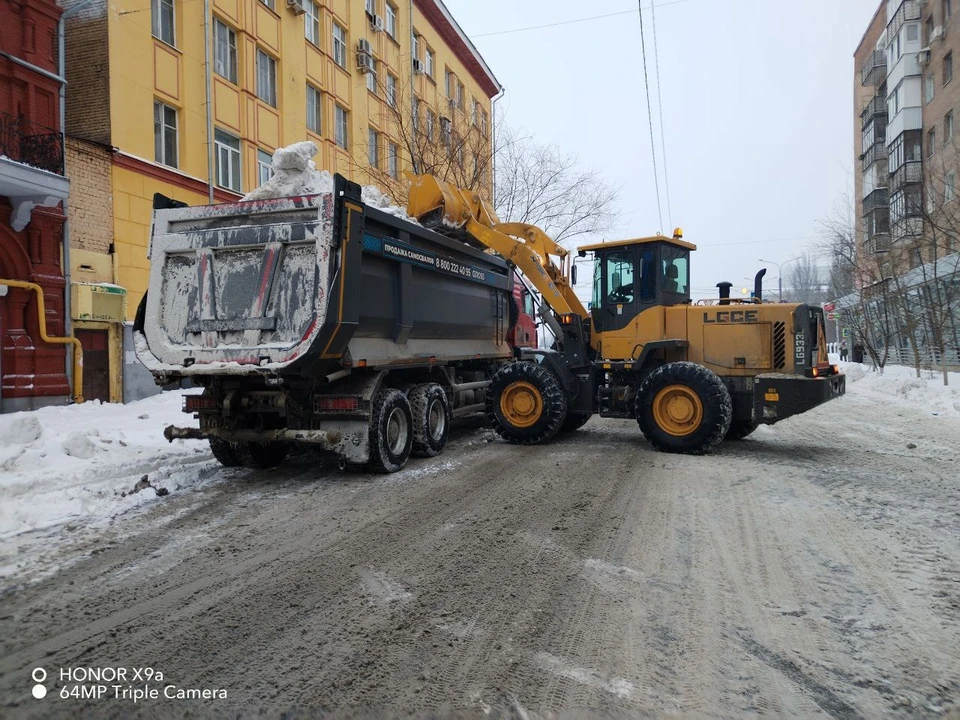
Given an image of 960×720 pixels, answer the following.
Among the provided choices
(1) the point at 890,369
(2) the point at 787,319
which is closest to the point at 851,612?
(2) the point at 787,319

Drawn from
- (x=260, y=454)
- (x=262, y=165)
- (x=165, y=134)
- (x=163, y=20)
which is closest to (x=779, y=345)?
(x=260, y=454)

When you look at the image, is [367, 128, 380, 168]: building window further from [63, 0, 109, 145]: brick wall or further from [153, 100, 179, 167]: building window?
[63, 0, 109, 145]: brick wall

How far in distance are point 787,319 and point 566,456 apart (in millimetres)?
3525

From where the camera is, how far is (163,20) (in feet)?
50.3

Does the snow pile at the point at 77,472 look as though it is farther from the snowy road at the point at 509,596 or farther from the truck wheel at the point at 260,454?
the truck wheel at the point at 260,454

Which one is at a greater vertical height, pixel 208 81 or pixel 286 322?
pixel 208 81

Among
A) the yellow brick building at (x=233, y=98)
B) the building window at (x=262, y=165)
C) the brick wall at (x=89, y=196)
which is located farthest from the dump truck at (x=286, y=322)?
the building window at (x=262, y=165)

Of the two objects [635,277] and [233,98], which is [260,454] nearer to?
[635,277]

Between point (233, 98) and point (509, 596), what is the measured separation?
681 inches

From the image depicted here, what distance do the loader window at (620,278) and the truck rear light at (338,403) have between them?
4.85m

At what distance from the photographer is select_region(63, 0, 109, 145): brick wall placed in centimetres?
1356

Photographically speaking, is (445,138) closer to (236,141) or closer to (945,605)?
(236,141)

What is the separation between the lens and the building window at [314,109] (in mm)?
20812

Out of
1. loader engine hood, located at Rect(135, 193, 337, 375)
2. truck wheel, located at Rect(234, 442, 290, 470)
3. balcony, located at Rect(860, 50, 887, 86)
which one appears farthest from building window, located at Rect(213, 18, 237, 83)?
balcony, located at Rect(860, 50, 887, 86)
